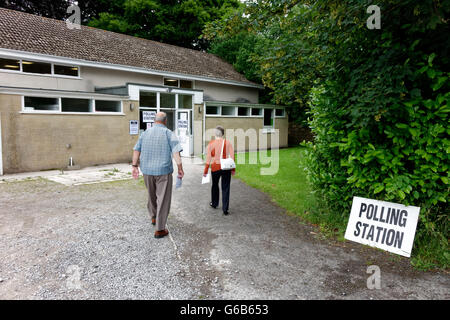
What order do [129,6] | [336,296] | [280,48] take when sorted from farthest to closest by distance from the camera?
1. [129,6]
2. [280,48]
3. [336,296]

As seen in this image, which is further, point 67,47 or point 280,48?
point 67,47

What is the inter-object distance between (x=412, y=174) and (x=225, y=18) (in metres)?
4.17

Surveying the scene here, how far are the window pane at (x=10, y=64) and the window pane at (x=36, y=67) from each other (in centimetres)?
22

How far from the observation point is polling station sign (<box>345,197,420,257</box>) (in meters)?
4.65

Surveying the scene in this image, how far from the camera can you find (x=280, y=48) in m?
5.77

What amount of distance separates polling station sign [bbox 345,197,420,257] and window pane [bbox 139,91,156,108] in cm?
1201

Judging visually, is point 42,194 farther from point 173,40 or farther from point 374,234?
point 173,40

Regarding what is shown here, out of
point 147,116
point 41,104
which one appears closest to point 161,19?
point 147,116

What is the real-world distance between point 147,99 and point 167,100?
45.2 inches

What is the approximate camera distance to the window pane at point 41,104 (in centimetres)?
1123

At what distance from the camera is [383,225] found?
4961mm

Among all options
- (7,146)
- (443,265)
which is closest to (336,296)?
(443,265)

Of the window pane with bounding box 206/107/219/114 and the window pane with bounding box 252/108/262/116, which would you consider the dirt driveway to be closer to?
the window pane with bounding box 206/107/219/114

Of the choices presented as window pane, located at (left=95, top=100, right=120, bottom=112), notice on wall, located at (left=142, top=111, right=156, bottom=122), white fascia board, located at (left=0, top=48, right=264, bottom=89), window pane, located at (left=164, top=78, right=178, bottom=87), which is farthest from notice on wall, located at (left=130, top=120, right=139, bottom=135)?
window pane, located at (left=164, top=78, right=178, bottom=87)
